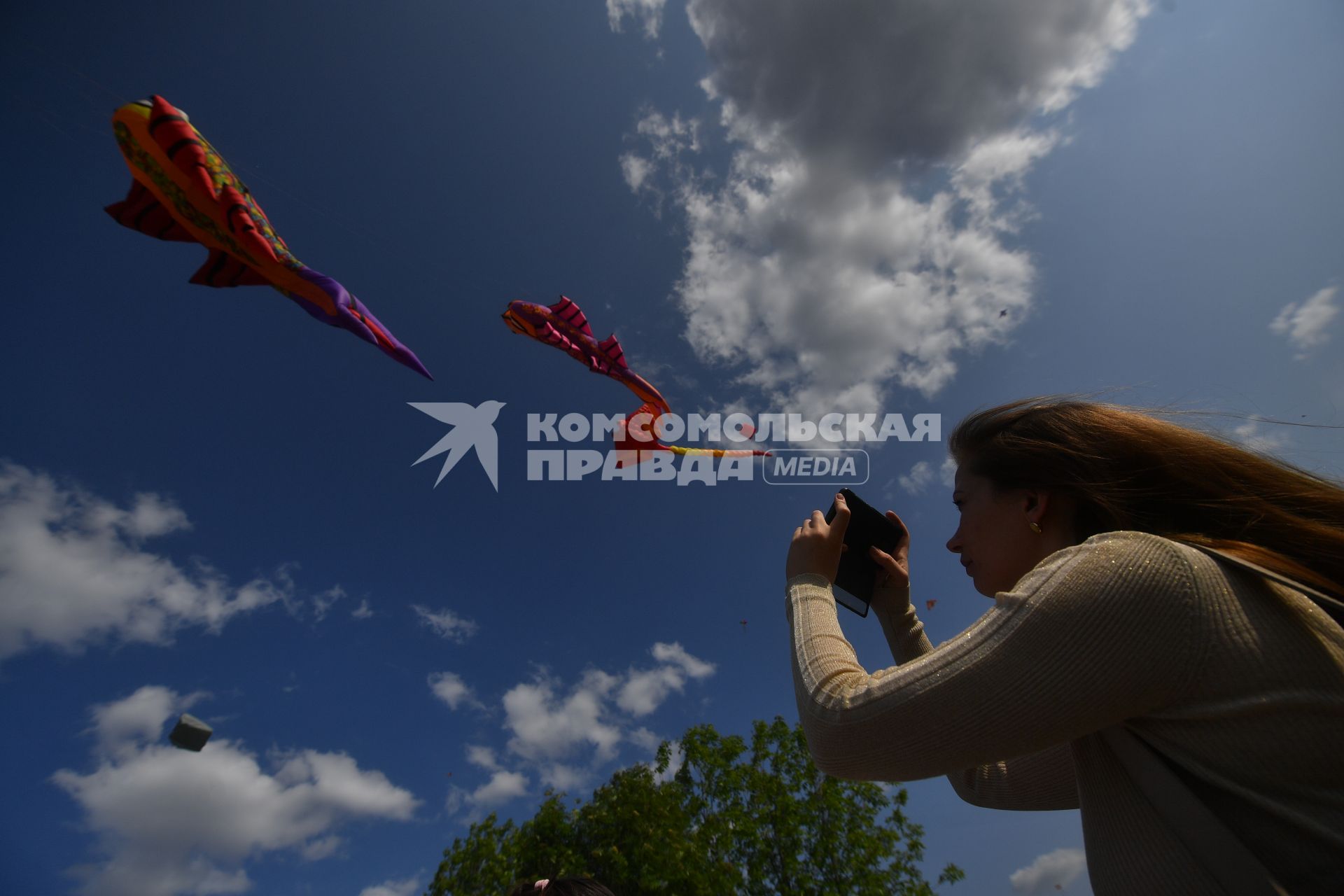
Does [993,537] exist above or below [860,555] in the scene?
below

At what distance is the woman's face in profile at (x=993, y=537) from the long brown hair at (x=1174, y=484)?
0.05 m

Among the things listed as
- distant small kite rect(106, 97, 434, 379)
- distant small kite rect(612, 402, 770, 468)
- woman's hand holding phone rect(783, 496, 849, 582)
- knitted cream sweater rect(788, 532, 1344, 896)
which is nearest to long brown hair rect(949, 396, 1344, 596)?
knitted cream sweater rect(788, 532, 1344, 896)

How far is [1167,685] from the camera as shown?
0.94 metres

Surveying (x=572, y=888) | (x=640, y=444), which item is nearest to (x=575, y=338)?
(x=640, y=444)

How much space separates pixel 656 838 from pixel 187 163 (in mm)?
15629

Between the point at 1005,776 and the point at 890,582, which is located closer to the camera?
the point at 1005,776

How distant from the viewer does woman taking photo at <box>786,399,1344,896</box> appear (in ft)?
2.86

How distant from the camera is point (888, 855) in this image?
1307cm

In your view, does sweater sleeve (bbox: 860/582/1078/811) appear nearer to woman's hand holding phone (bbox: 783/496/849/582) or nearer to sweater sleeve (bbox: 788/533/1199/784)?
woman's hand holding phone (bbox: 783/496/849/582)

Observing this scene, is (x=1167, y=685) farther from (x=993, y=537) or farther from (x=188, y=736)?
(x=188, y=736)

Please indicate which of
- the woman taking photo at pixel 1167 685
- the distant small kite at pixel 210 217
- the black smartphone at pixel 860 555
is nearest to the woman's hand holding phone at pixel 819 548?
the woman taking photo at pixel 1167 685

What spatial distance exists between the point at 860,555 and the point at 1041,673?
118cm

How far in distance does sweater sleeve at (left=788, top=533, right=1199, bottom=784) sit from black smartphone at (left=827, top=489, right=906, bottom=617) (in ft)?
3.14

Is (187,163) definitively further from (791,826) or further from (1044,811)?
(791,826)
